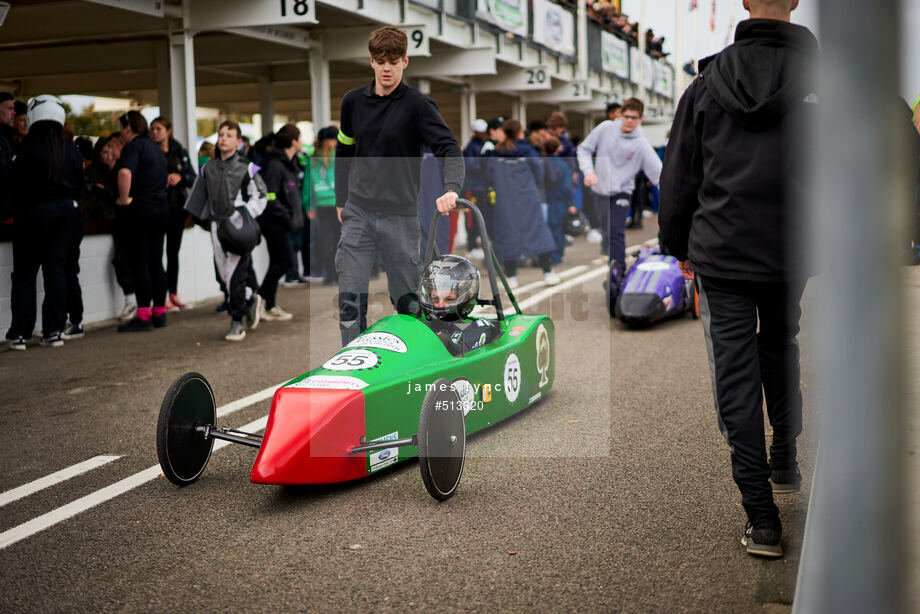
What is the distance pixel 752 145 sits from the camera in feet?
11.4

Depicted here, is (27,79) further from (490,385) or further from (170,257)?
(490,385)

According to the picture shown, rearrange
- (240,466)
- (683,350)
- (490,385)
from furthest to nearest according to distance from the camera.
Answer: (683,350) < (490,385) < (240,466)

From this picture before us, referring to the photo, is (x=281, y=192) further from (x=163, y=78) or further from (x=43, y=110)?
(x=163, y=78)

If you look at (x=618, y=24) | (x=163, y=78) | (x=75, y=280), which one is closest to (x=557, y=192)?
(x=163, y=78)

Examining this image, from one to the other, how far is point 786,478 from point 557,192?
40.0 ft

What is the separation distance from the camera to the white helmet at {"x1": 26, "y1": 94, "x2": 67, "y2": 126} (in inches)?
330

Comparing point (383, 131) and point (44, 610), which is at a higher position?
point (383, 131)

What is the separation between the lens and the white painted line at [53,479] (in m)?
4.51

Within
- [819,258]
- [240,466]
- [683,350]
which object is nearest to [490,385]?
[240,466]

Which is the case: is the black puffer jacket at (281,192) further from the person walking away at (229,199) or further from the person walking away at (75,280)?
the person walking away at (75,280)

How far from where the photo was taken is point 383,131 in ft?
19.2

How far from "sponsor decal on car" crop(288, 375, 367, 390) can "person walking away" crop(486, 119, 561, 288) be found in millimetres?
8068

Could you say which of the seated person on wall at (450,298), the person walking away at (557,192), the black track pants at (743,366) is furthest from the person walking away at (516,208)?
the black track pants at (743,366)

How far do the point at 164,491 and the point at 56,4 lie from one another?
1153cm
